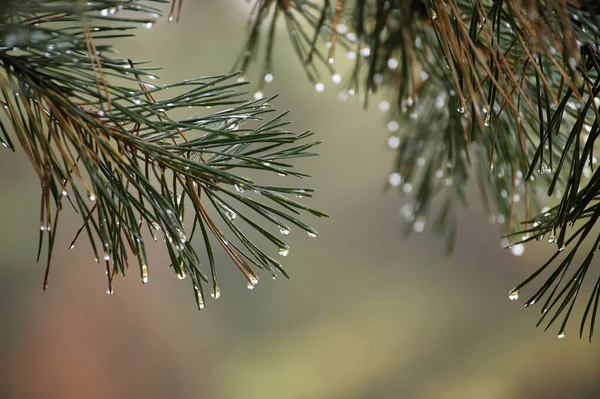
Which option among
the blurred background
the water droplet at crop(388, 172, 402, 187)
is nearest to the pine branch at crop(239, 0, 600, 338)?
the water droplet at crop(388, 172, 402, 187)

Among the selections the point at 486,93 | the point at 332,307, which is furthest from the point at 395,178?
the point at 332,307

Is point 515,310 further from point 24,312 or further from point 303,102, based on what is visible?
point 24,312

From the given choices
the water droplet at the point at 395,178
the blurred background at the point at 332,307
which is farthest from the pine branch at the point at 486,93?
the blurred background at the point at 332,307

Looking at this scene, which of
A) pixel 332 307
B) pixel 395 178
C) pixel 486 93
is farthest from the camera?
pixel 332 307

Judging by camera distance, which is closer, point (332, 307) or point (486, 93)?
point (486, 93)

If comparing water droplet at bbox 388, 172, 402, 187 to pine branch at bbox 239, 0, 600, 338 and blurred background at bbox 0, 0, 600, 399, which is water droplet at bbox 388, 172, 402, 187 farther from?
blurred background at bbox 0, 0, 600, 399

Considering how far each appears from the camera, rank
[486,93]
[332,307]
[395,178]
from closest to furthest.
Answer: [486,93] < [395,178] < [332,307]

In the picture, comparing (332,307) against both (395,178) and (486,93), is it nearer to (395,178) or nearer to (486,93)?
(395,178)

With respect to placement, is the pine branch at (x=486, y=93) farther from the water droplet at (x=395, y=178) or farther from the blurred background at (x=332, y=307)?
the blurred background at (x=332, y=307)
